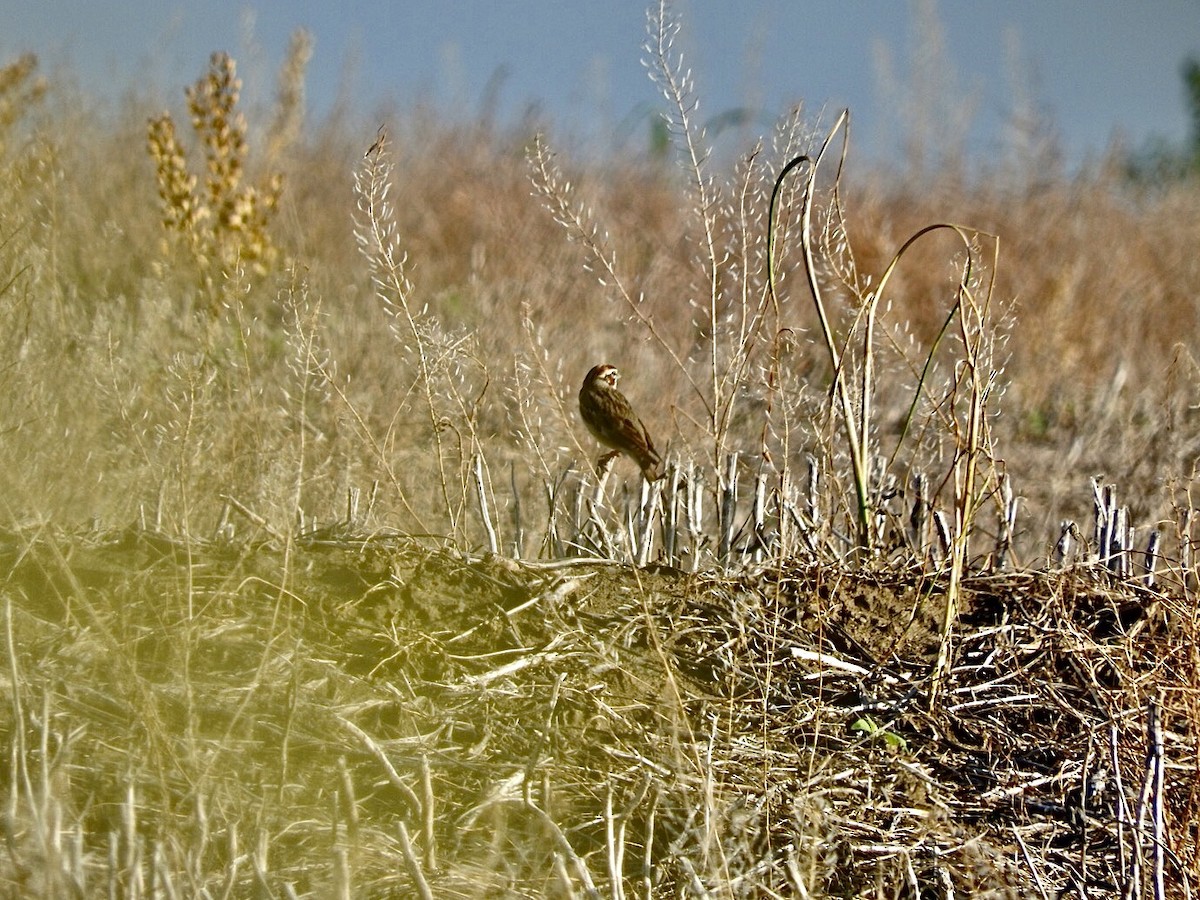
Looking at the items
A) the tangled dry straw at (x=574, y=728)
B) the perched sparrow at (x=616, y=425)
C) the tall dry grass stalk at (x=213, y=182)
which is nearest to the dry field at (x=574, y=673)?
the tangled dry straw at (x=574, y=728)

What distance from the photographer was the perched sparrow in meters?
4.17

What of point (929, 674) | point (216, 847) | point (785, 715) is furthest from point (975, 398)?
point (216, 847)

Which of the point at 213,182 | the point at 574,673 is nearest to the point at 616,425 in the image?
the point at 574,673

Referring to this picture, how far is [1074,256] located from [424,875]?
353 inches

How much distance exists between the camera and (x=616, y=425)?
14.0ft

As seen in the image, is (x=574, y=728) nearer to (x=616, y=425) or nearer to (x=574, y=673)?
(x=574, y=673)

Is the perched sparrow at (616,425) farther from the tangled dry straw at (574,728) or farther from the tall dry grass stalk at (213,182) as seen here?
the tall dry grass stalk at (213,182)

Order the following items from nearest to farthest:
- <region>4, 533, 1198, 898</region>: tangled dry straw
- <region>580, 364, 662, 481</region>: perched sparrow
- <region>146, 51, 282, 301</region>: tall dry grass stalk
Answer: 1. <region>4, 533, 1198, 898</region>: tangled dry straw
2. <region>580, 364, 662, 481</region>: perched sparrow
3. <region>146, 51, 282, 301</region>: tall dry grass stalk

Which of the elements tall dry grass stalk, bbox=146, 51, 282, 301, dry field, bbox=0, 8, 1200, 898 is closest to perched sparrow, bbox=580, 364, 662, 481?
dry field, bbox=0, 8, 1200, 898

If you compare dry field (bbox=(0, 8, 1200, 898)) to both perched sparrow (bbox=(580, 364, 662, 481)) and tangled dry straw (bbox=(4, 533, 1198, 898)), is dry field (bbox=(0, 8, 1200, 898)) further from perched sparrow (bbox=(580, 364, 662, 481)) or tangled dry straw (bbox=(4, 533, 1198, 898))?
perched sparrow (bbox=(580, 364, 662, 481))

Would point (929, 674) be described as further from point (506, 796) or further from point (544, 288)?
point (544, 288)

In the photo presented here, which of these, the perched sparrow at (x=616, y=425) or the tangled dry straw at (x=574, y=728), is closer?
the tangled dry straw at (x=574, y=728)

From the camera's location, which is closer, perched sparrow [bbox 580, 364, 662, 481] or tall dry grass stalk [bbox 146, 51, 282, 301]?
perched sparrow [bbox 580, 364, 662, 481]

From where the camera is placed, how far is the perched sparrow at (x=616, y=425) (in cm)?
417
